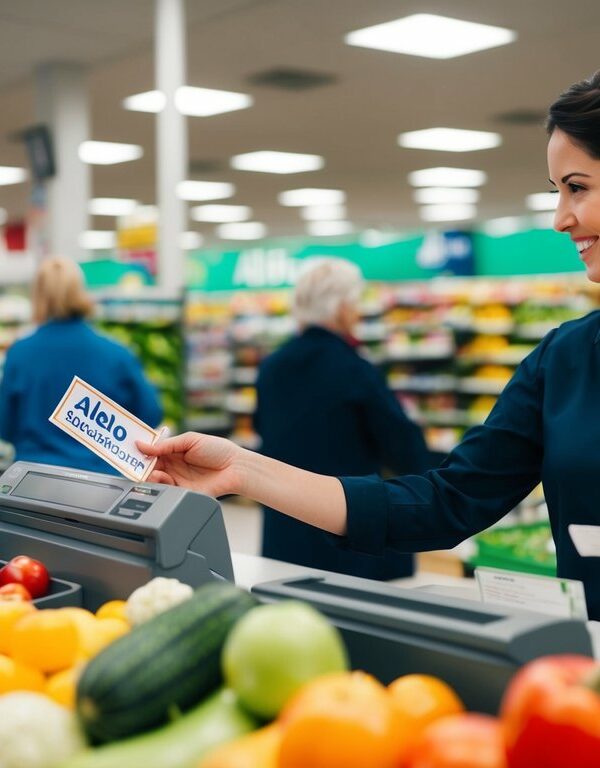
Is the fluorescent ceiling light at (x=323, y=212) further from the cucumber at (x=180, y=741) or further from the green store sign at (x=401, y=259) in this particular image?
the cucumber at (x=180, y=741)

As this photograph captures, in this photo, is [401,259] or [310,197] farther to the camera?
[401,259]

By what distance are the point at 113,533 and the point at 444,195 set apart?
14095 mm

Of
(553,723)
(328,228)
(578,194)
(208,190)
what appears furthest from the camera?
(328,228)

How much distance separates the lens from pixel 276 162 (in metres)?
12.2

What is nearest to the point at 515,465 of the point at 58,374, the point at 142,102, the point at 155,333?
the point at 58,374

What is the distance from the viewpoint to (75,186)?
7.19m

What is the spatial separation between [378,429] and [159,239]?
8.41ft

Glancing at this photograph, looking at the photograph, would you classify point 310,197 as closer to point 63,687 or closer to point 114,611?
point 114,611

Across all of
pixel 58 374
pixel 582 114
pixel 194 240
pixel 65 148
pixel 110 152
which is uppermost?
pixel 110 152

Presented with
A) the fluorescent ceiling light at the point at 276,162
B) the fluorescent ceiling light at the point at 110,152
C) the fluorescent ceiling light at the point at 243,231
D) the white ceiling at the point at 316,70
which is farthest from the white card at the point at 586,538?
the fluorescent ceiling light at the point at 243,231

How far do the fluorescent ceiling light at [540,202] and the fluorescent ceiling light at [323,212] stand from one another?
119 inches

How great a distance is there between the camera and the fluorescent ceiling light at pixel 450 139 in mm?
10328

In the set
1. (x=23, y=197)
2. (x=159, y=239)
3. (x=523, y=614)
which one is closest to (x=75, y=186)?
(x=159, y=239)

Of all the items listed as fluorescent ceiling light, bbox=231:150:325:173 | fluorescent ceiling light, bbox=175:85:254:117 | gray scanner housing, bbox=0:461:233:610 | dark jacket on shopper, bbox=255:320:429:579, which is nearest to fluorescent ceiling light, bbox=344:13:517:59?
fluorescent ceiling light, bbox=175:85:254:117
